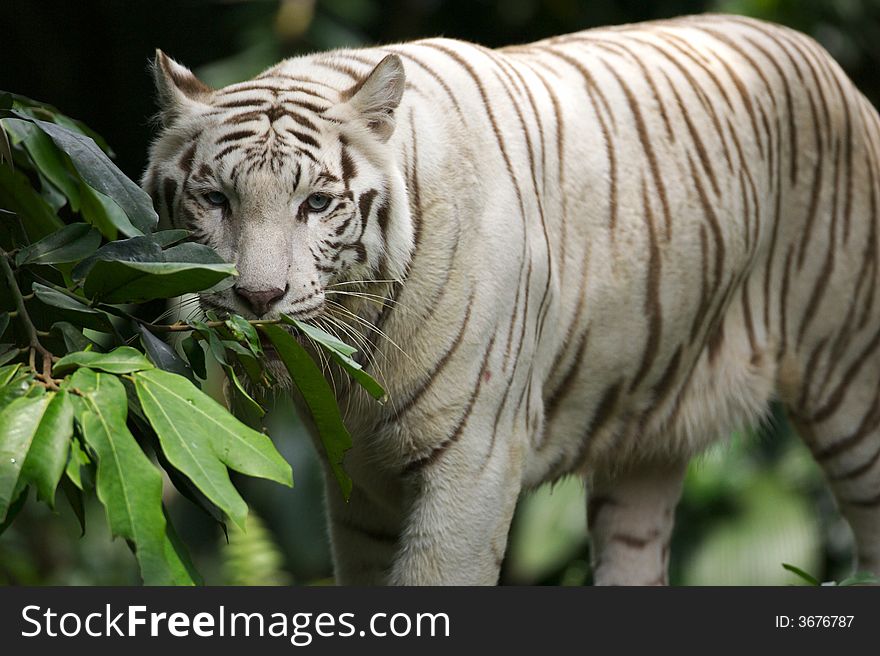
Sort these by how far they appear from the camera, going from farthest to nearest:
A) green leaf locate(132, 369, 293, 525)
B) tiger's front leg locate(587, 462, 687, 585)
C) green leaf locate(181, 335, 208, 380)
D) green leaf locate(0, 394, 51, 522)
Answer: tiger's front leg locate(587, 462, 687, 585) → green leaf locate(181, 335, 208, 380) → green leaf locate(132, 369, 293, 525) → green leaf locate(0, 394, 51, 522)

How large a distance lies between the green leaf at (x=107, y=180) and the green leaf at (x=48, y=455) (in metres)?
0.56

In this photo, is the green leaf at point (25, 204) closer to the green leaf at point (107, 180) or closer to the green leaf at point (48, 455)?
the green leaf at point (107, 180)

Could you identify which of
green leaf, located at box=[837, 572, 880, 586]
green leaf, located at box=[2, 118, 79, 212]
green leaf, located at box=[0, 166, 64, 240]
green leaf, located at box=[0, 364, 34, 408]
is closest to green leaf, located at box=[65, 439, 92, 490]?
green leaf, located at box=[0, 364, 34, 408]

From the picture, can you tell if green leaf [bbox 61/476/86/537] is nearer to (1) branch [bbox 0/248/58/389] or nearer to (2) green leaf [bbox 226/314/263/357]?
(1) branch [bbox 0/248/58/389]

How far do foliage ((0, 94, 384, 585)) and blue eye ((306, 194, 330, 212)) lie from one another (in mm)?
264

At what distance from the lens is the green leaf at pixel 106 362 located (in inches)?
70.3

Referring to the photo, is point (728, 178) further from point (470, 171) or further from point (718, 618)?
point (718, 618)

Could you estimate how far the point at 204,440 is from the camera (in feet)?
5.79

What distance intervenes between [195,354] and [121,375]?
31cm

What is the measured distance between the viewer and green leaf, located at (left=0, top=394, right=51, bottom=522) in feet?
5.32

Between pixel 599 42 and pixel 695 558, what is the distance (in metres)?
3.47

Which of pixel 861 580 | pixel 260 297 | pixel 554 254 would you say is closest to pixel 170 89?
pixel 260 297

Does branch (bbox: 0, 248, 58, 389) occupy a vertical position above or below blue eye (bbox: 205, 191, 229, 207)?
above

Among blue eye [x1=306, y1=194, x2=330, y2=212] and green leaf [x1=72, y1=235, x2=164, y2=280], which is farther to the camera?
blue eye [x1=306, y1=194, x2=330, y2=212]
